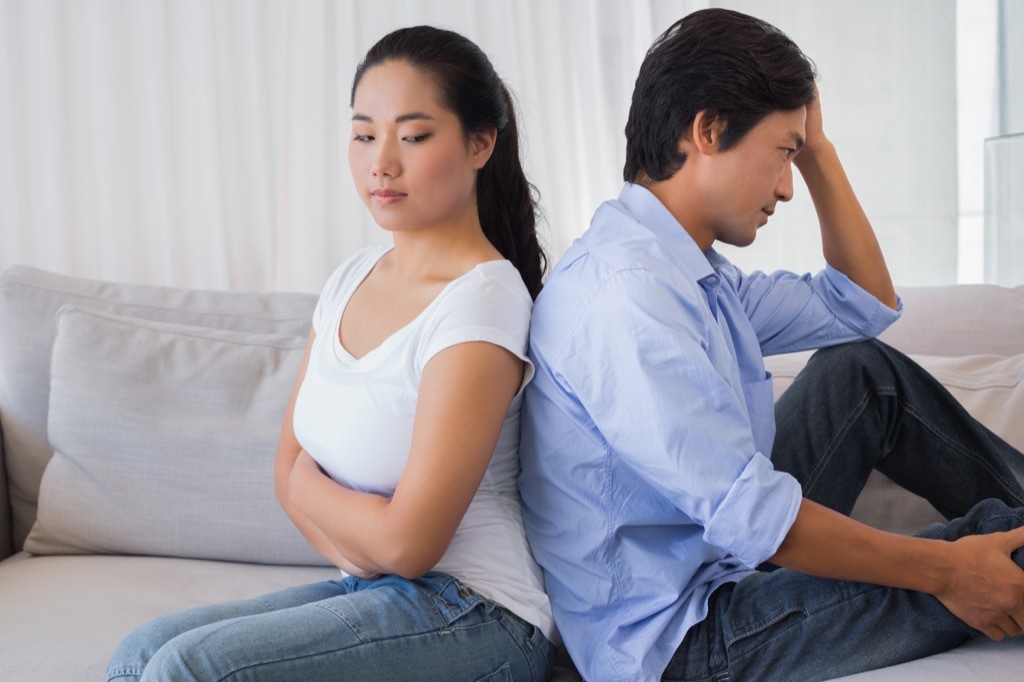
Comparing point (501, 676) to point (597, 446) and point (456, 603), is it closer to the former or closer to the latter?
point (456, 603)

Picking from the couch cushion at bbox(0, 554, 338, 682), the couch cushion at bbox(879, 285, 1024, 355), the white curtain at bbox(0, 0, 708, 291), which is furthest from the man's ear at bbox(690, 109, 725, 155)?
→ the white curtain at bbox(0, 0, 708, 291)

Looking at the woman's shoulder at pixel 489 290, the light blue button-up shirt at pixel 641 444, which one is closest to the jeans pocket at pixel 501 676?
the light blue button-up shirt at pixel 641 444

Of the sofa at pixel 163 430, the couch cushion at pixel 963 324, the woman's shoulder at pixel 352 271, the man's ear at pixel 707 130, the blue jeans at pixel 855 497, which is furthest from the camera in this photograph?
the couch cushion at pixel 963 324

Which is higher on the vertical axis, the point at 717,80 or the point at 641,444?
the point at 717,80

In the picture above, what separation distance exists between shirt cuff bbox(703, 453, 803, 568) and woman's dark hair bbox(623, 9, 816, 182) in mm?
451

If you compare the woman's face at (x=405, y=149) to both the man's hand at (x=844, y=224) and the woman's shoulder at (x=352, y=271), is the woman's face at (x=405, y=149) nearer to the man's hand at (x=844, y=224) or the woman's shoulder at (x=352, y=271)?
the woman's shoulder at (x=352, y=271)

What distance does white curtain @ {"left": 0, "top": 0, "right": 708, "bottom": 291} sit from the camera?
8.83 ft

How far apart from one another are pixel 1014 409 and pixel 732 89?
77 centimetres

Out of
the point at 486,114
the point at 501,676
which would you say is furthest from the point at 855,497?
the point at 486,114

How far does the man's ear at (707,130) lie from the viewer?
138 cm

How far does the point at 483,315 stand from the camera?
51.7 inches

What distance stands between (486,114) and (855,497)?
30.3 inches

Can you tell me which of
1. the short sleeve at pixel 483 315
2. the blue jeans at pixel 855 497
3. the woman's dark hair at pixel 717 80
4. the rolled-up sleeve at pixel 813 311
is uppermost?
the woman's dark hair at pixel 717 80

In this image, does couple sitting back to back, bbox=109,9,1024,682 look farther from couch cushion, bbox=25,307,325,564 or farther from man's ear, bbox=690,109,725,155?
couch cushion, bbox=25,307,325,564
